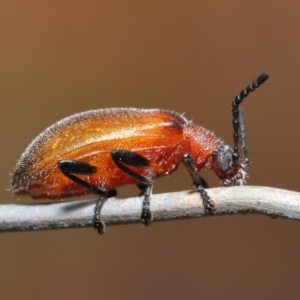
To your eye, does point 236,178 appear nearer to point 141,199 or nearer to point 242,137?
point 242,137

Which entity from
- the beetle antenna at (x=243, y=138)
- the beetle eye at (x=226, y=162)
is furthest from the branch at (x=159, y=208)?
the beetle antenna at (x=243, y=138)

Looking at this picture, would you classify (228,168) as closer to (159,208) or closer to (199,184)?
(199,184)

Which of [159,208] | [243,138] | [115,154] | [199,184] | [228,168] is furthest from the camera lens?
[243,138]

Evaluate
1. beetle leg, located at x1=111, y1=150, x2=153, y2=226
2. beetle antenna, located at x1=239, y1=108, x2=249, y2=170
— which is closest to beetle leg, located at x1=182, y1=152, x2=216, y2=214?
beetle leg, located at x1=111, y1=150, x2=153, y2=226

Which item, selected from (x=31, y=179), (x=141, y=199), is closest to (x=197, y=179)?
(x=141, y=199)

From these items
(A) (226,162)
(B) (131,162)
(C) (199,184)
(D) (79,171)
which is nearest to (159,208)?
(C) (199,184)

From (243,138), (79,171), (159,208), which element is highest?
(243,138)
